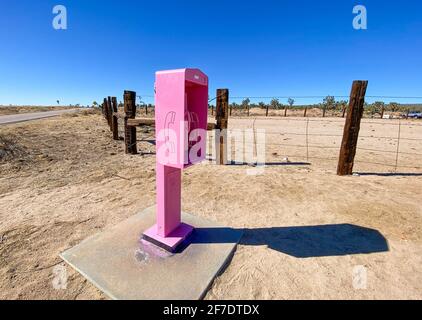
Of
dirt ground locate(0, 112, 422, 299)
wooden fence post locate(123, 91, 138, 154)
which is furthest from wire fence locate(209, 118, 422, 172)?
wooden fence post locate(123, 91, 138, 154)

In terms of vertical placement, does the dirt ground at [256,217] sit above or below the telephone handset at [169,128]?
below

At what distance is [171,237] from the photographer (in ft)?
9.16

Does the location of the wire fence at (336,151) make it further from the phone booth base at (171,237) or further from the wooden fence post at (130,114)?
the phone booth base at (171,237)

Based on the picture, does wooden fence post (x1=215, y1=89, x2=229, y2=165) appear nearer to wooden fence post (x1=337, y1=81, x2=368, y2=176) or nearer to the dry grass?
wooden fence post (x1=337, y1=81, x2=368, y2=176)

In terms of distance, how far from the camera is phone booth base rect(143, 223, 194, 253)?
2670 mm

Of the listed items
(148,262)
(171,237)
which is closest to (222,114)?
(171,237)

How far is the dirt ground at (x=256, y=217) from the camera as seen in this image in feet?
7.29

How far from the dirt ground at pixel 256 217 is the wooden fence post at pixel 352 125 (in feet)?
1.37

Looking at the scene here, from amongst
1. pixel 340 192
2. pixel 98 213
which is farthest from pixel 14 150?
pixel 340 192

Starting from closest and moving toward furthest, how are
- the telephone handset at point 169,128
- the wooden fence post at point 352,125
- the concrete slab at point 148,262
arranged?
the concrete slab at point 148,262
the telephone handset at point 169,128
the wooden fence post at point 352,125

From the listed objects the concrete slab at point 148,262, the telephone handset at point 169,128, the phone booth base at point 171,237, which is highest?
the telephone handset at point 169,128

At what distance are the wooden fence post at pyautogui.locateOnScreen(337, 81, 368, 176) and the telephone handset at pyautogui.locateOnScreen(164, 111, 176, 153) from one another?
15.8ft

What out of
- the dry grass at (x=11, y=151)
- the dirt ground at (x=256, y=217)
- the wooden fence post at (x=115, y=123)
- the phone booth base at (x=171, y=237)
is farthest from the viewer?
the wooden fence post at (x=115, y=123)

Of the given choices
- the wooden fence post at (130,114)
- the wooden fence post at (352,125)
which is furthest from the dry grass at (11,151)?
the wooden fence post at (352,125)
